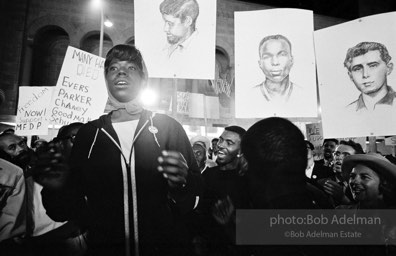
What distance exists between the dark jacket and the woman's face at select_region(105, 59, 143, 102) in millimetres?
196

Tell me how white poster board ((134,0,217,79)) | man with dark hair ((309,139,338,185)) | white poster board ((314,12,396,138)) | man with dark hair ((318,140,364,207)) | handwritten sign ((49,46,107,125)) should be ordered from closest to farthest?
man with dark hair ((318,140,364,207)) < white poster board ((134,0,217,79)) < white poster board ((314,12,396,138)) < handwritten sign ((49,46,107,125)) < man with dark hair ((309,139,338,185))

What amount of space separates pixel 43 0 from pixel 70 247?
11883 mm

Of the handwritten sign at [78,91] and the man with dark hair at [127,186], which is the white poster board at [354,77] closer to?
the man with dark hair at [127,186]

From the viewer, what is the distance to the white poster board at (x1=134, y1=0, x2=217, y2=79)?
9.82 ft

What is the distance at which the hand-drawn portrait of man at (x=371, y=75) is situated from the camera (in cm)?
312

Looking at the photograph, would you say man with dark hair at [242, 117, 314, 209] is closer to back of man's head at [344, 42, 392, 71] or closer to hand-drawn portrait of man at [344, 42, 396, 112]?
hand-drawn portrait of man at [344, 42, 396, 112]

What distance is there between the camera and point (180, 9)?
323 cm

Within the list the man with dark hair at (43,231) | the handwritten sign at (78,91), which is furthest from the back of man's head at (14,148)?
the man with dark hair at (43,231)

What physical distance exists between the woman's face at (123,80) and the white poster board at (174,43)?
3.82ft

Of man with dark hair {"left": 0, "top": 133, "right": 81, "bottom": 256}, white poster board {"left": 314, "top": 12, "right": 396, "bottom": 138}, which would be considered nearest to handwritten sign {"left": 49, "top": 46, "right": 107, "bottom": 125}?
man with dark hair {"left": 0, "top": 133, "right": 81, "bottom": 256}

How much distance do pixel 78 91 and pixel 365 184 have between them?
11.5 feet

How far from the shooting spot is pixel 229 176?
2.89 meters

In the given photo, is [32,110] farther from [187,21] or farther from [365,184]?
[365,184]

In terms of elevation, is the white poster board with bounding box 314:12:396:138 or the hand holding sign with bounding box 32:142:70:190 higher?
the white poster board with bounding box 314:12:396:138
